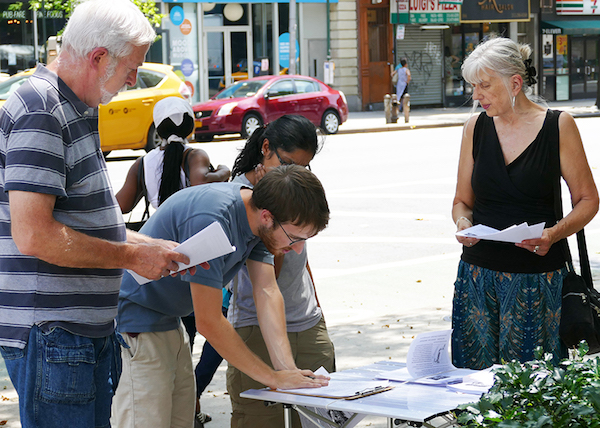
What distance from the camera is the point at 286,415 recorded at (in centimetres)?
304

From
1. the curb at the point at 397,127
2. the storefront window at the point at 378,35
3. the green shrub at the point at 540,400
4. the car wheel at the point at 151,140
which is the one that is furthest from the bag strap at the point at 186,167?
the storefront window at the point at 378,35

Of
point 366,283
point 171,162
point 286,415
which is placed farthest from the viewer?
point 366,283

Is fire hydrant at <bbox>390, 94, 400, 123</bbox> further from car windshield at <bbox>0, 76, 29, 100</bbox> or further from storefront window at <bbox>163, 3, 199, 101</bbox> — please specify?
car windshield at <bbox>0, 76, 29, 100</bbox>

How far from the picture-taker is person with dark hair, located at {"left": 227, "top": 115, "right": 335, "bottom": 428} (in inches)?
138

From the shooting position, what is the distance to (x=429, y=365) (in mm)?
3250

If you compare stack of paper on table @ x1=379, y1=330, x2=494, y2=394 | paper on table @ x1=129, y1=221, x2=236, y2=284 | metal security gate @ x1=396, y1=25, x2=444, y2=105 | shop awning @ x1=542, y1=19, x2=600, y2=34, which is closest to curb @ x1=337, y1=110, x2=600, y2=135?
metal security gate @ x1=396, y1=25, x2=444, y2=105

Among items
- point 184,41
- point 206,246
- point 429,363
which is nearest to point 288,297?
point 429,363

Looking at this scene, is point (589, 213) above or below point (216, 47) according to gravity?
below

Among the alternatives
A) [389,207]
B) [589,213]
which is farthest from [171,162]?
[389,207]

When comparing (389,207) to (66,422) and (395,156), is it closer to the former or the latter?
(395,156)

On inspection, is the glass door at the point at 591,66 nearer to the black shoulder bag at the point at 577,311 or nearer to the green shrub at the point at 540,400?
the black shoulder bag at the point at 577,311

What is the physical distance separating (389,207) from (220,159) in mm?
5503

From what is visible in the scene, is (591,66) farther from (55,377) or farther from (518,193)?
(55,377)

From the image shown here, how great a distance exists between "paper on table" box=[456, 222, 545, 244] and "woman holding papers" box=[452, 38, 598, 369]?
0.09 metres
